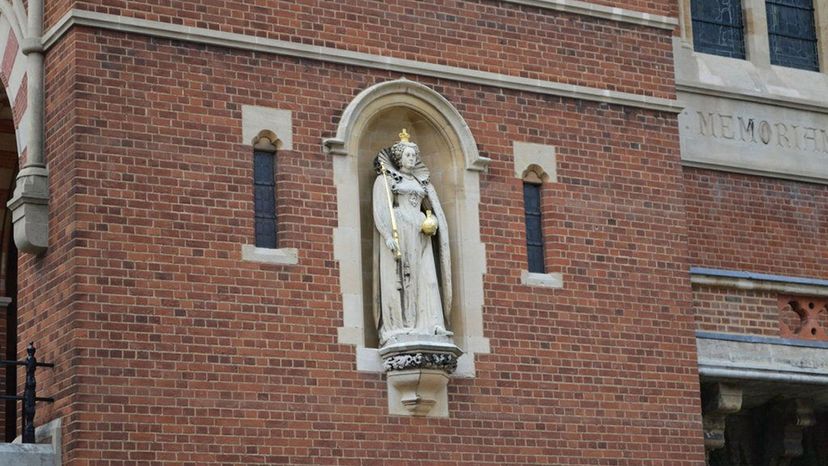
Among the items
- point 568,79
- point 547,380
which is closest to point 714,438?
point 547,380

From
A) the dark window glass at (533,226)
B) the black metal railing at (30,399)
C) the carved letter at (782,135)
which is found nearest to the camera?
the black metal railing at (30,399)

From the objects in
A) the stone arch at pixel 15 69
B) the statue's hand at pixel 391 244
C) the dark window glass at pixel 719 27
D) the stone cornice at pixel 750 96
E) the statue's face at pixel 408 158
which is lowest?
the statue's hand at pixel 391 244

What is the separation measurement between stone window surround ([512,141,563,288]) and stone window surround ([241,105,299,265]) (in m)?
2.51

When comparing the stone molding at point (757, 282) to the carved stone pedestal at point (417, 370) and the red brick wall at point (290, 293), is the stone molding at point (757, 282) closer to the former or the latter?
the red brick wall at point (290, 293)

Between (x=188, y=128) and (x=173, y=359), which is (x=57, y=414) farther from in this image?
(x=188, y=128)

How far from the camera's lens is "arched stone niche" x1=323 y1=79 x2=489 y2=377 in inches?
707

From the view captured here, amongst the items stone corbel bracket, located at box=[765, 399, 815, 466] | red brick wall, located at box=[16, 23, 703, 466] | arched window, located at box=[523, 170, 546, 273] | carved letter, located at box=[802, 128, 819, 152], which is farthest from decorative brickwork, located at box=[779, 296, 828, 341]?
arched window, located at box=[523, 170, 546, 273]

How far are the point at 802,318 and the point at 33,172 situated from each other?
8493 mm

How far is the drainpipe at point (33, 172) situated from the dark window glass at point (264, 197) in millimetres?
1875

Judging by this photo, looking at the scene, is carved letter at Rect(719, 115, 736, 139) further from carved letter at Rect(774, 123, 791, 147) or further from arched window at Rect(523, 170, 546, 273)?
arched window at Rect(523, 170, 546, 273)

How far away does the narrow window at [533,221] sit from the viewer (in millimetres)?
19203

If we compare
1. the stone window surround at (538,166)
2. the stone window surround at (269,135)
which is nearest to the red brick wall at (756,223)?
the stone window surround at (538,166)

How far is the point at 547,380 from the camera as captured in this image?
18.8 metres

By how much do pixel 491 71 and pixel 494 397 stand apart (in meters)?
3.25
